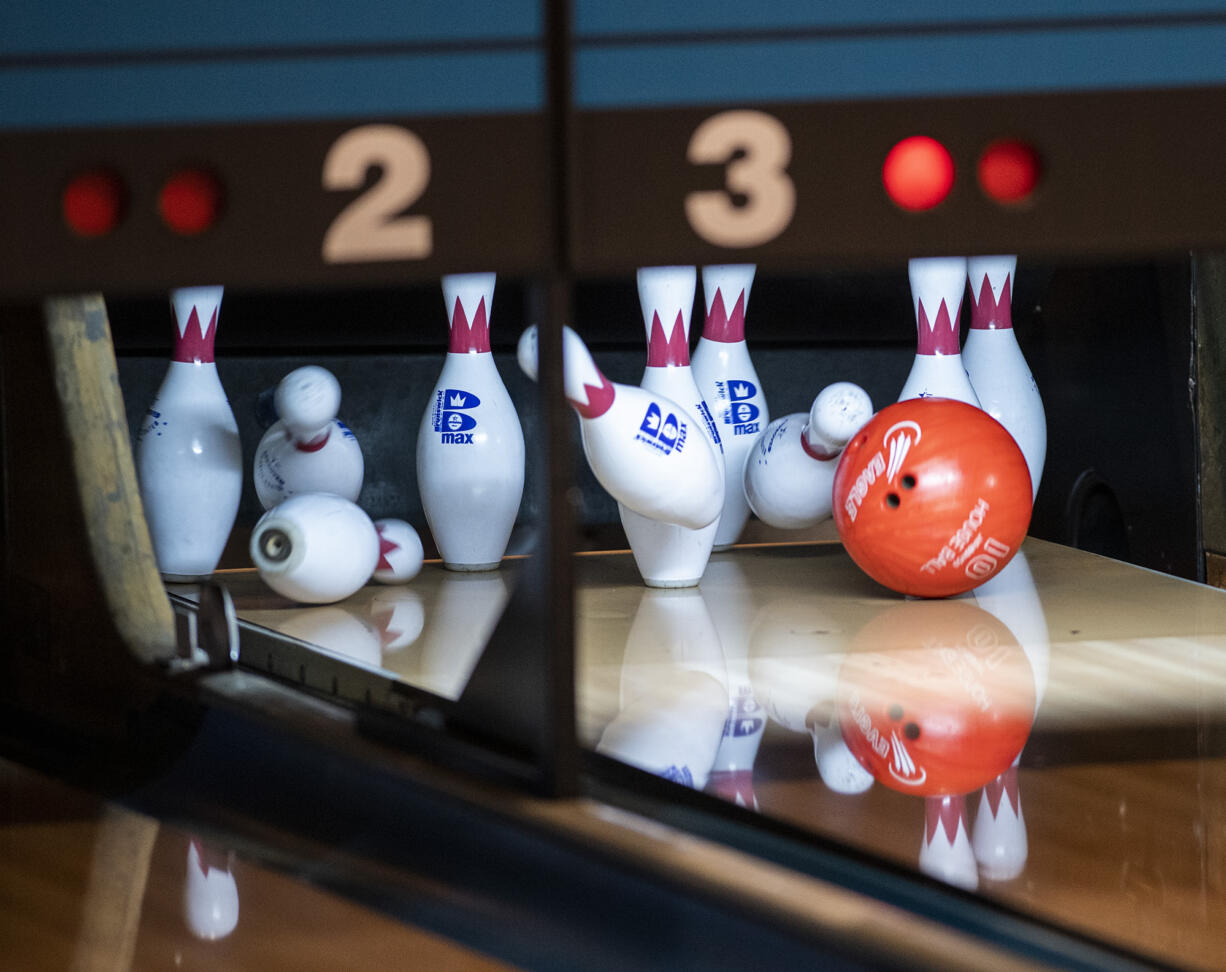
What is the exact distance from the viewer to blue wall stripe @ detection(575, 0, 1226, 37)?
2.72 feet

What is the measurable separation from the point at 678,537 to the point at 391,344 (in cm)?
76

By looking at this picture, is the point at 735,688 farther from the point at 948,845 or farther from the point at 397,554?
the point at 397,554

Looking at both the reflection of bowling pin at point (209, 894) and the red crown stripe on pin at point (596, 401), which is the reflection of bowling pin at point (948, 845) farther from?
the red crown stripe on pin at point (596, 401)

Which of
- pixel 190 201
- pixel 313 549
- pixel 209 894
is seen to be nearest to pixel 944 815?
pixel 209 894

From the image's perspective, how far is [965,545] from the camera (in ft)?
5.43

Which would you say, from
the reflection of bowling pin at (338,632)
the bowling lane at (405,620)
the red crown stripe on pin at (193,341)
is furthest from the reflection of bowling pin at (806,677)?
the red crown stripe on pin at (193,341)

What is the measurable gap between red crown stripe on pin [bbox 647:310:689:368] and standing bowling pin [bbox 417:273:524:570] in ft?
0.66

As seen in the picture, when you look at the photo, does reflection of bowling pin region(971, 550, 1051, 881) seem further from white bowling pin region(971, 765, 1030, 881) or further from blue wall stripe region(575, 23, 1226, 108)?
blue wall stripe region(575, 23, 1226, 108)

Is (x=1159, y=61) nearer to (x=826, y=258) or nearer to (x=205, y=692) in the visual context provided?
(x=826, y=258)

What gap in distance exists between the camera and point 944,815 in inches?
38.4

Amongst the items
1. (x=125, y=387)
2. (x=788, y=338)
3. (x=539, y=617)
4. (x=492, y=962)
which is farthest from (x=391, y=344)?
(x=492, y=962)

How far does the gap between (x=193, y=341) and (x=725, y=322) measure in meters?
0.70

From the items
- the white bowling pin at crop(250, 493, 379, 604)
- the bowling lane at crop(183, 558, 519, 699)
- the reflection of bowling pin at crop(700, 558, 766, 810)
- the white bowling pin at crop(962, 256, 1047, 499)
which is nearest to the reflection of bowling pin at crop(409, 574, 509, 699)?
the bowling lane at crop(183, 558, 519, 699)

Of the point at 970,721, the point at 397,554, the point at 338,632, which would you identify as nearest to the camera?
the point at 970,721
